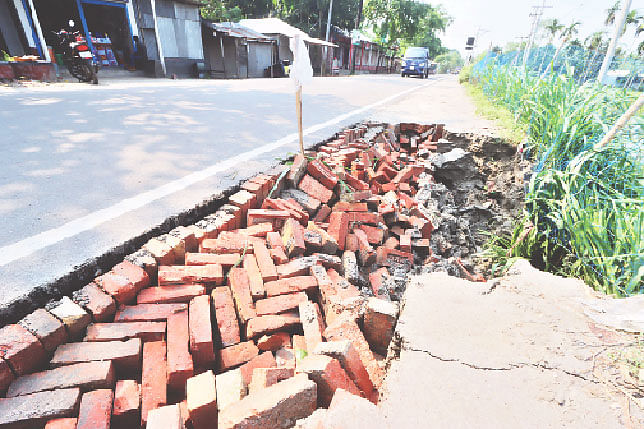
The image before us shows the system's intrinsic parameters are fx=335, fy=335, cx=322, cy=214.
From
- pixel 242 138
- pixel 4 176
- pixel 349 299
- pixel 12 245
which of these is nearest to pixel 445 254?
pixel 349 299

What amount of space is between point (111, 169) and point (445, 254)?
9.86 feet

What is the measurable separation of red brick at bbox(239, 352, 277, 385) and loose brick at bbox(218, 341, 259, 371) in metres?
0.03

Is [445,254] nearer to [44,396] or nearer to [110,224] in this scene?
[110,224]

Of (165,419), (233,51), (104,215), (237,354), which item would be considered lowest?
(237,354)

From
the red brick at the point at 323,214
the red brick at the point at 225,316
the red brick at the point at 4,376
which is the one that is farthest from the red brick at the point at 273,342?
the red brick at the point at 323,214

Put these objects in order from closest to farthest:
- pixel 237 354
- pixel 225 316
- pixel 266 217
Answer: pixel 237 354
pixel 225 316
pixel 266 217

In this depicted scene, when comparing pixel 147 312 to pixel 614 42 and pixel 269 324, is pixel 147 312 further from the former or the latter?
pixel 614 42

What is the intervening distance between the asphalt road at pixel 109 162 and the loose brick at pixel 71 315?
0.37 ft

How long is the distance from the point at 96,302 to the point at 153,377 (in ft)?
1.41

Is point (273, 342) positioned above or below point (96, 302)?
below

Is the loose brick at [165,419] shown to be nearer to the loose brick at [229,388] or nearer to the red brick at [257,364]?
the loose brick at [229,388]

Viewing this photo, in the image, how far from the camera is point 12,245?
5.68 feet

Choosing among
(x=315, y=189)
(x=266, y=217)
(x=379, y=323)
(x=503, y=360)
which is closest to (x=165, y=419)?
(x=379, y=323)

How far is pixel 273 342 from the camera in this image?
5.13 ft
